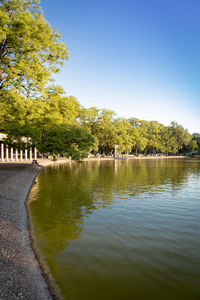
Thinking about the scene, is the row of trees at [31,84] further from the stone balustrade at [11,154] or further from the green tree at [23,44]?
the stone balustrade at [11,154]

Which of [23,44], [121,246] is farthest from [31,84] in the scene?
[121,246]

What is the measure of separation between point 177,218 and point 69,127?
2224cm

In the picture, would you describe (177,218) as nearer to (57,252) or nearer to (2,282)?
(57,252)

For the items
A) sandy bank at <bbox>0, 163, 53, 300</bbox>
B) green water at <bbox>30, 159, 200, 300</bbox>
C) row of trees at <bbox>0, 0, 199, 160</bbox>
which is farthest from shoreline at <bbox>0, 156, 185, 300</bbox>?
row of trees at <bbox>0, 0, 199, 160</bbox>

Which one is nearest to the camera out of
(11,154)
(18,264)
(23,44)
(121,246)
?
(18,264)

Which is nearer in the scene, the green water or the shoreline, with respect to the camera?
the shoreline

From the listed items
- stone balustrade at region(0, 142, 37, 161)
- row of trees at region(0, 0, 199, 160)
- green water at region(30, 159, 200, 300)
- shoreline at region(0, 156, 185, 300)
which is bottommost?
green water at region(30, 159, 200, 300)

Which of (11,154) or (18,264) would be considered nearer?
(18,264)

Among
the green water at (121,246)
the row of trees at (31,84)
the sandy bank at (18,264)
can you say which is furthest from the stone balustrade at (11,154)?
the sandy bank at (18,264)

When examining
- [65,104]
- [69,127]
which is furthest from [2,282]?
[65,104]

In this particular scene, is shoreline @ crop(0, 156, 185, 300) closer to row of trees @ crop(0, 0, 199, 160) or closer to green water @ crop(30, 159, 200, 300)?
green water @ crop(30, 159, 200, 300)

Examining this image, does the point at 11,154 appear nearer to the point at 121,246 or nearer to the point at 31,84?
the point at 31,84

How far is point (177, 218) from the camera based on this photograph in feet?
36.5

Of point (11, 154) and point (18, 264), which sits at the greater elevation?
point (11, 154)
